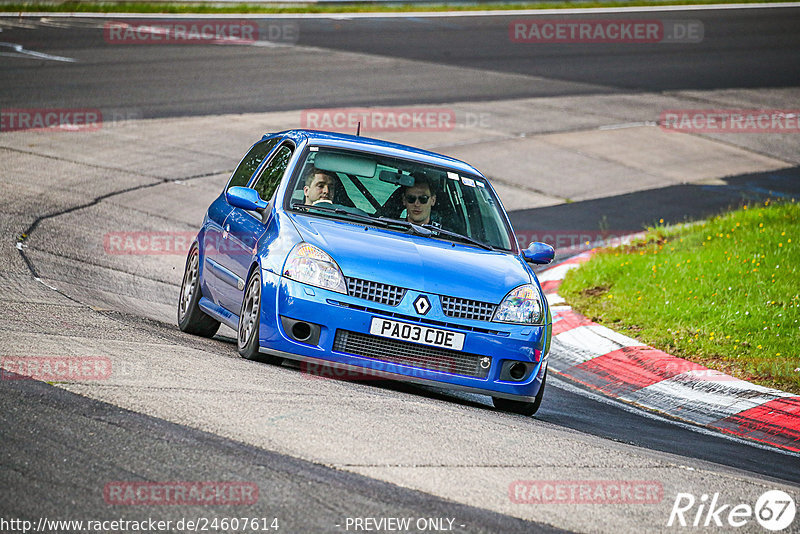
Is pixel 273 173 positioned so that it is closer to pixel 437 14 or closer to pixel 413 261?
pixel 413 261

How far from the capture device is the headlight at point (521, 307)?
7035mm

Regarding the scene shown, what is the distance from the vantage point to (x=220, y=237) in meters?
8.40

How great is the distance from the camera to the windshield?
25.5 ft

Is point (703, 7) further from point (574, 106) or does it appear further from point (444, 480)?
point (444, 480)

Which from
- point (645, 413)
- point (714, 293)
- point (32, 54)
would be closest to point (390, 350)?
point (645, 413)

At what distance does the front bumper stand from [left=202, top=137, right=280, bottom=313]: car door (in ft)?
3.11

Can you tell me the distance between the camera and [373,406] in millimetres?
6203

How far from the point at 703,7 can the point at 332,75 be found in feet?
60.8

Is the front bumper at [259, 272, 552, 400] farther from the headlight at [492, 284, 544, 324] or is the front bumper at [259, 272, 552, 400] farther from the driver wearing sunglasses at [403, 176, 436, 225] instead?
the driver wearing sunglasses at [403, 176, 436, 225]

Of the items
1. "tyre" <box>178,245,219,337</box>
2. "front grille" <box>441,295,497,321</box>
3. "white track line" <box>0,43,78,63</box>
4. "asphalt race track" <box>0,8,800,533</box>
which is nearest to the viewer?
"asphalt race track" <box>0,8,800,533</box>

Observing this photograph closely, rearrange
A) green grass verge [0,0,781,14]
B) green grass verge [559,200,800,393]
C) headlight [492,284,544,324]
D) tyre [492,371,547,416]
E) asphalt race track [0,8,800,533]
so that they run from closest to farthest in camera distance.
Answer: asphalt race track [0,8,800,533], headlight [492,284,544,324], tyre [492,371,547,416], green grass verge [559,200,800,393], green grass verge [0,0,781,14]

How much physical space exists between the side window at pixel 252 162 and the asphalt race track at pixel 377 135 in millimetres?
1328

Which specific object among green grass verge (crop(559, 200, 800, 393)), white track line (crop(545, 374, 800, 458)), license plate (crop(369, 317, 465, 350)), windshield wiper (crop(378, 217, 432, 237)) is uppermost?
windshield wiper (crop(378, 217, 432, 237))

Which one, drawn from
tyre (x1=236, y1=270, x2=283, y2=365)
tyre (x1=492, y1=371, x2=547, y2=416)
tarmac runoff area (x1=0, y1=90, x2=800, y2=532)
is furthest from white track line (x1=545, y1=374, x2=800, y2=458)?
tyre (x1=236, y1=270, x2=283, y2=365)
